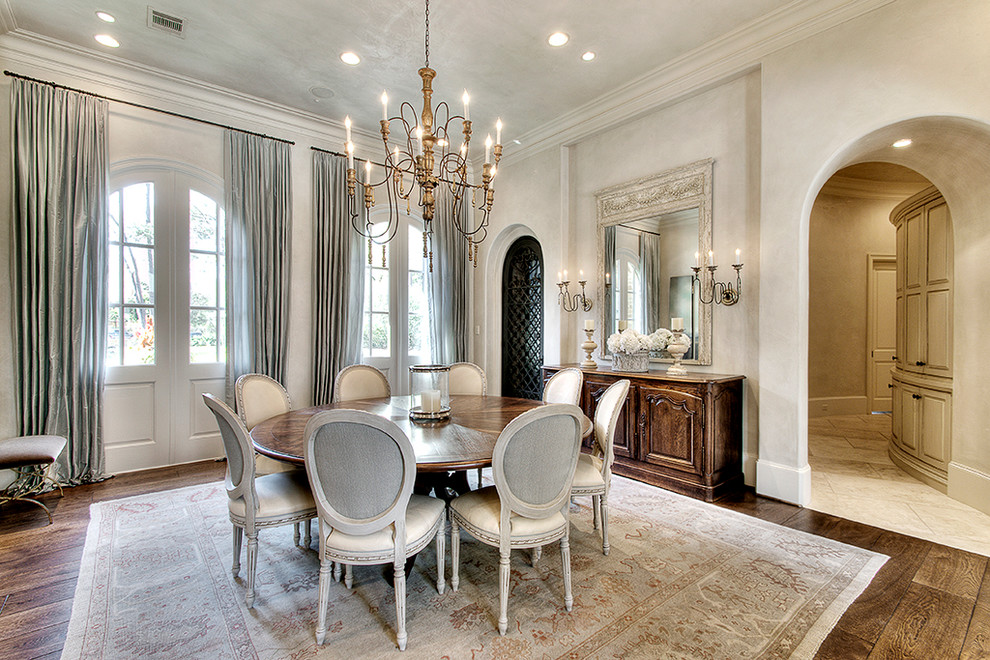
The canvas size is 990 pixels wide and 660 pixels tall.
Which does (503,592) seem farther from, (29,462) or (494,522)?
(29,462)

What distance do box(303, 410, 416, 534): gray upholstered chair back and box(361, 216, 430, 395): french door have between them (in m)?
3.55

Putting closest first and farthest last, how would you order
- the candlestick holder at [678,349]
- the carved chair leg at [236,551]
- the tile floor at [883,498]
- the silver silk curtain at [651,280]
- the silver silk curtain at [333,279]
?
the carved chair leg at [236,551], the tile floor at [883,498], the candlestick holder at [678,349], the silver silk curtain at [651,280], the silver silk curtain at [333,279]

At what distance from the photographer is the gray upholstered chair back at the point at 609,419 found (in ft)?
8.00

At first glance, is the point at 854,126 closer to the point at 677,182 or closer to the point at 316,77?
the point at 677,182

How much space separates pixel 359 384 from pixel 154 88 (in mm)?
3233

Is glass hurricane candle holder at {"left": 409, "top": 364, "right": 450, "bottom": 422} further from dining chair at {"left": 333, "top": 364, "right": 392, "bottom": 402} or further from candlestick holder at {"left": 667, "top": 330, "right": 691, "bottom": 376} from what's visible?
candlestick holder at {"left": 667, "top": 330, "right": 691, "bottom": 376}

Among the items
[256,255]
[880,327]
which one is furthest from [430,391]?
[880,327]

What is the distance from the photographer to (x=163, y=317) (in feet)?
13.3

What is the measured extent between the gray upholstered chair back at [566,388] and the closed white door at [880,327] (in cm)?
585

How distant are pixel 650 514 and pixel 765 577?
2.76 ft

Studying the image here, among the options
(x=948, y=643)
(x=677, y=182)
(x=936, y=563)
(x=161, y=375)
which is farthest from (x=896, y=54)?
(x=161, y=375)

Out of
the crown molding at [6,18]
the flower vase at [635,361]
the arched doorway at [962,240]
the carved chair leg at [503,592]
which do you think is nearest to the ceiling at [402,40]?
the crown molding at [6,18]

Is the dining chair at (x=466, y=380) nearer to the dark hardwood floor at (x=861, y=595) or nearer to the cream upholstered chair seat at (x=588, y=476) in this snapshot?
the cream upholstered chair seat at (x=588, y=476)

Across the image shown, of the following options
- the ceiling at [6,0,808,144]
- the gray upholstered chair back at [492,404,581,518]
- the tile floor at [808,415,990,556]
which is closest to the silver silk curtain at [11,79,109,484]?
the ceiling at [6,0,808,144]
